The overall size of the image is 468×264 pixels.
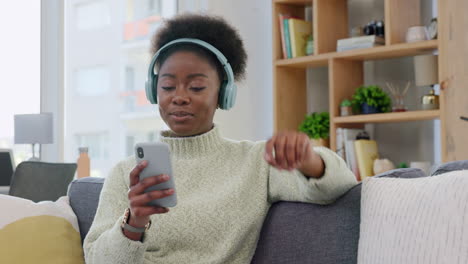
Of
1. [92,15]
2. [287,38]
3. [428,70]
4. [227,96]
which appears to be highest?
[92,15]

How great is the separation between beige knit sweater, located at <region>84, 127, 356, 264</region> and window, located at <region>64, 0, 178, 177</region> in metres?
2.17

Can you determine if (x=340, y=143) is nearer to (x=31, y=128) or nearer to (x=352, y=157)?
(x=352, y=157)

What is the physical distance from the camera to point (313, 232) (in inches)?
55.9

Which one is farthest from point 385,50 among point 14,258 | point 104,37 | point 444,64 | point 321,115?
point 14,258

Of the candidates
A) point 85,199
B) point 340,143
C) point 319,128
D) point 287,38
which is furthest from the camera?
point 287,38

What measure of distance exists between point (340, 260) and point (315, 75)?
2608mm

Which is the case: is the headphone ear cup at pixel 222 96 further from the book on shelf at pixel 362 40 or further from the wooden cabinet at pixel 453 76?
the book on shelf at pixel 362 40

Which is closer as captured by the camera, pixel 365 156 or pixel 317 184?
pixel 317 184

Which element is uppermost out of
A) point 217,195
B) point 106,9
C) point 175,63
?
point 106,9

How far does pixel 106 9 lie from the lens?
3.87m

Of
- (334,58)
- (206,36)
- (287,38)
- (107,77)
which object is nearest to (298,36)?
Answer: (287,38)

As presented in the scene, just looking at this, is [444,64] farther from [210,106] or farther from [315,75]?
[210,106]

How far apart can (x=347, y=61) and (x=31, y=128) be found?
166 cm

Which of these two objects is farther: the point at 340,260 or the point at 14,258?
the point at 14,258
